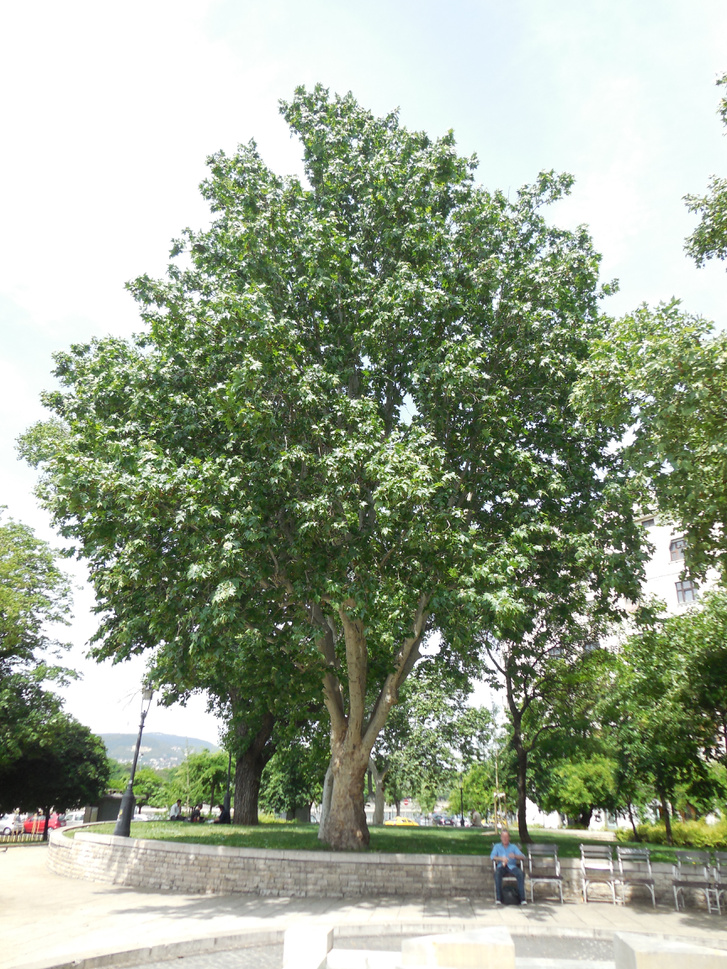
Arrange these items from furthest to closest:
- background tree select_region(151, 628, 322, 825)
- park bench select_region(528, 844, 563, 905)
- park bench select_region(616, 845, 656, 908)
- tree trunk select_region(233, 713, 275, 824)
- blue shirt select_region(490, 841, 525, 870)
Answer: tree trunk select_region(233, 713, 275, 824) < background tree select_region(151, 628, 322, 825) < park bench select_region(528, 844, 563, 905) < park bench select_region(616, 845, 656, 908) < blue shirt select_region(490, 841, 525, 870)

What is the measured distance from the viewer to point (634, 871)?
38.9 ft

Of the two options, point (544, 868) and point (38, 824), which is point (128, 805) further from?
point (38, 824)

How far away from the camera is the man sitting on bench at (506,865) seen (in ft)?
37.3

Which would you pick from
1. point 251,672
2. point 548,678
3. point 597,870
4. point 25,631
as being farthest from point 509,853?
point 25,631

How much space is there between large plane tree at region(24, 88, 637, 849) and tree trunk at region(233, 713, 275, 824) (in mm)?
8121

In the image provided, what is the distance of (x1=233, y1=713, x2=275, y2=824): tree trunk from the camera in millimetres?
22797

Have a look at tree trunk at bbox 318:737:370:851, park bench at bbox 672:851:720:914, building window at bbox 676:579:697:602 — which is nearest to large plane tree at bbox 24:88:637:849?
tree trunk at bbox 318:737:370:851

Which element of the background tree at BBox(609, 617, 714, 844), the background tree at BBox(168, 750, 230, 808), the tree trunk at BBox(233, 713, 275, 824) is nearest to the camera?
the background tree at BBox(609, 617, 714, 844)

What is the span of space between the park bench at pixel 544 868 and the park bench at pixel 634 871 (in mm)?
1110

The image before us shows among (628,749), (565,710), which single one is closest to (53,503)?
(565,710)

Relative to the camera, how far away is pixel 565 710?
21.3m

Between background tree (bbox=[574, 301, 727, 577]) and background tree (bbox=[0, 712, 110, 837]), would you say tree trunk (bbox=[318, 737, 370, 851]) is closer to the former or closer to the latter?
background tree (bbox=[574, 301, 727, 577])

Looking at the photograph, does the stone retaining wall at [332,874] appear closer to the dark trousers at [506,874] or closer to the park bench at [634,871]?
the park bench at [634,871]

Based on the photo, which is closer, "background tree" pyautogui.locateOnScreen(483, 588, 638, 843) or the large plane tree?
the large plane tree
